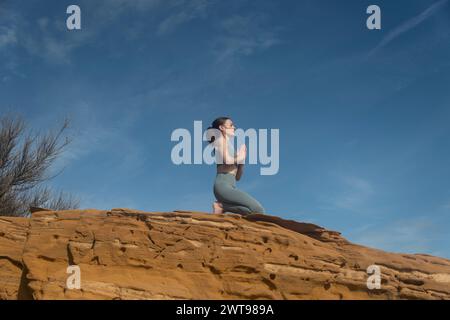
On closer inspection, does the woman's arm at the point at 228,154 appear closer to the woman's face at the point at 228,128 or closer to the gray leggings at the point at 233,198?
the woman's face at the point at 228,128

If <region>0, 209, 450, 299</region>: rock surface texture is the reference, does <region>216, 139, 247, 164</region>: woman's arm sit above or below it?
above

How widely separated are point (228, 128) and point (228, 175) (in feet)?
3.24

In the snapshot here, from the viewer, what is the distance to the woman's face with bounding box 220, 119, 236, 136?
9305 mm

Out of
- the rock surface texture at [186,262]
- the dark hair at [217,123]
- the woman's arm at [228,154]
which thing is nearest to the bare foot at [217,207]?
the rock surface texture at [186,262]

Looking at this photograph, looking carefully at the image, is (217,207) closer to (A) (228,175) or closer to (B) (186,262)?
(A) (228,175)

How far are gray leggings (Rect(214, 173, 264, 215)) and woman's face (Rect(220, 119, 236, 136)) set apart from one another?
0.95 meters

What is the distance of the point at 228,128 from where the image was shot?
933 cm

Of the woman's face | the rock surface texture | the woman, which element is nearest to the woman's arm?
the woman

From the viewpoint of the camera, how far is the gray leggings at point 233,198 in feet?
28.3

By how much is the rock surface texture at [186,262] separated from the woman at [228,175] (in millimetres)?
444

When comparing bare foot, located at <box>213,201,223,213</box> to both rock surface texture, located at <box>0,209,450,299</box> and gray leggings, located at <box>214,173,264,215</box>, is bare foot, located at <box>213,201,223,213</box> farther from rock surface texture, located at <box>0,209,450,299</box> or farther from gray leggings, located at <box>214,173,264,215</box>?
rock surface texture, located at <box>0,209,450,299</box>

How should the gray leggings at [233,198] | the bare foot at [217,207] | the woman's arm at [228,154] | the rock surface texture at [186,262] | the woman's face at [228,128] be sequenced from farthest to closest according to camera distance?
the woman's face at [228,128] < the woman's arm at [228,154] < the bare foot at [217,207] < the gray leggings at [233,198] < the rock surface texture at [186,262]
